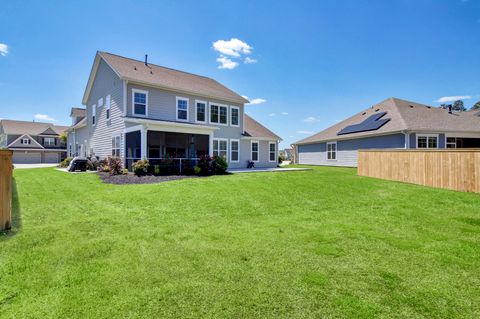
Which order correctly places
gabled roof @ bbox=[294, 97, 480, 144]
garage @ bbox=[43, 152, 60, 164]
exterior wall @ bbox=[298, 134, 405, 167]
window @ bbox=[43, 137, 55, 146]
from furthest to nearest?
window @ bbox=[43, 137, 55, 146], garage @ bbox=[43, 152, 60, 164], exterior wall @ bbox=[298, 134, 405, 167], gabled roof @ bbox=[294, 97, 480, 144]

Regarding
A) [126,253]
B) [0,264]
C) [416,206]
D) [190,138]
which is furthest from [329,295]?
[190,138]

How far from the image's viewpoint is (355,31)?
54.1 ft

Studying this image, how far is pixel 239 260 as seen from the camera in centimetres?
367

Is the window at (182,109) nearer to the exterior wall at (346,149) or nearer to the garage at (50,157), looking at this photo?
the exterior wall at (346,149)

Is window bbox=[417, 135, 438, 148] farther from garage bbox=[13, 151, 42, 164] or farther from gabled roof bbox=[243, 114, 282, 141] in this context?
garage bbox=[13, 151, 42, 164]

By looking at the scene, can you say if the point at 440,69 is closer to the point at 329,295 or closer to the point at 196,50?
the point at 196,50

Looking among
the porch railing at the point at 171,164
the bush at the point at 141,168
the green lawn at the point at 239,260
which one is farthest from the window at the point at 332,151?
the bush at the point at 141,168

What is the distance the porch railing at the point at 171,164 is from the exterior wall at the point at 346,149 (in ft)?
49.3

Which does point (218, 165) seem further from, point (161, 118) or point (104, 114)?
point (104, 114)

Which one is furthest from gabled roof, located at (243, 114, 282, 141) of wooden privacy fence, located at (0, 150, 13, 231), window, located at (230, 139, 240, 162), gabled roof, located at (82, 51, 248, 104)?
wooden privacy fence, located at (0, 150, 13, 231)

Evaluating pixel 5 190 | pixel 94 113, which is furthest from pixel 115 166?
pixel 5 190

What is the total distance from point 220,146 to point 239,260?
16.8 m

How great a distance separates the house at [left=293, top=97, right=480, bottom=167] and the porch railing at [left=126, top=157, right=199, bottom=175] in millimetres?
15097

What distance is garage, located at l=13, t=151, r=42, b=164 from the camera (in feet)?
133
